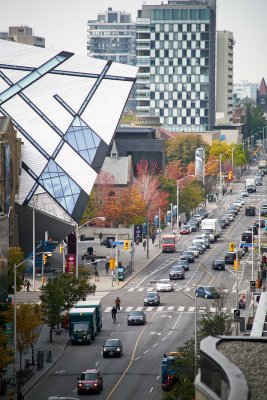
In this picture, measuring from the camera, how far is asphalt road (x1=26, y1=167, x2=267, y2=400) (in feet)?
212

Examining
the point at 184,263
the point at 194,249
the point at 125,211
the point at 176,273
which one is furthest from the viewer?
the point at 125,211

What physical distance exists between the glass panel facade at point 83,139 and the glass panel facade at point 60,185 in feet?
11.1

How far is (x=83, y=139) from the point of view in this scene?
123875 mm

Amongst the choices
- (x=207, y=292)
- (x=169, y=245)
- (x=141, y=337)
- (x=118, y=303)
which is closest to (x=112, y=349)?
(x=141, y=337)

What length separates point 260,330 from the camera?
45.9 m

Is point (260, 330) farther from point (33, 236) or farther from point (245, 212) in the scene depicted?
point (245, 212)

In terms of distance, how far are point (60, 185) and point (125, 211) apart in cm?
2371

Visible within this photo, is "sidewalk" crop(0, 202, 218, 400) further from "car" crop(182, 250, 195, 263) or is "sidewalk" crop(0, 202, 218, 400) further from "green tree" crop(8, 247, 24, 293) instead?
"car" crop(182, 250, 195, 263)

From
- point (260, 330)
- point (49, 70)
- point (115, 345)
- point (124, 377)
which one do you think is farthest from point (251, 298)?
point (260, 330)

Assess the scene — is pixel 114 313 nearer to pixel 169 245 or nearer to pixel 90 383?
pixel 90 383

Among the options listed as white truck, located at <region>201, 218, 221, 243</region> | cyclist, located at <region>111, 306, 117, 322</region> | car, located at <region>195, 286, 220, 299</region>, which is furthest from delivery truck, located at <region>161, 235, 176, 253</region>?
cyclist, located at <region>111, 306, 117, 322</region>

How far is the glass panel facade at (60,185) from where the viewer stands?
11825 centimetres

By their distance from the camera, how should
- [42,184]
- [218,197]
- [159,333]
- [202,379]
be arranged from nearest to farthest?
[202,379]
[159,333]
[42,184]
[218,197]

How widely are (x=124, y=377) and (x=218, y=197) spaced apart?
4972 inches
